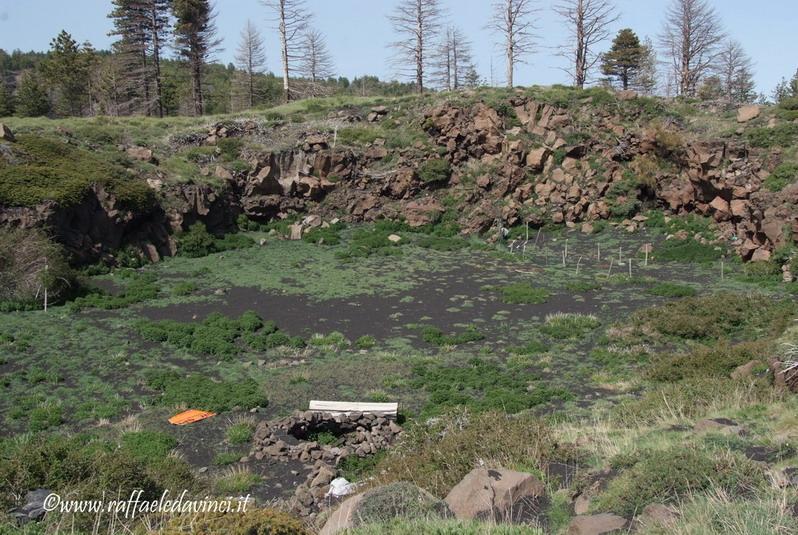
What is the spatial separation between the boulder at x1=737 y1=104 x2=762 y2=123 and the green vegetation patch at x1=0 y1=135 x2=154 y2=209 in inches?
1139

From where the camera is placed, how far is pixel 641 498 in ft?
20.1

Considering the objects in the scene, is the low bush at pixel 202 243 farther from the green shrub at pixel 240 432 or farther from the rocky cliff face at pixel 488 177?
the green shrub at pixel 240 432

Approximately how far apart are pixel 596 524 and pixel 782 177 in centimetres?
2675

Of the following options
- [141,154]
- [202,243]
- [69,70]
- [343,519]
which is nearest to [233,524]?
[343,519]

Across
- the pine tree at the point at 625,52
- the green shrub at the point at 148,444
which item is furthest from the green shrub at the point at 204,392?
the pine tree at the point at 625,52

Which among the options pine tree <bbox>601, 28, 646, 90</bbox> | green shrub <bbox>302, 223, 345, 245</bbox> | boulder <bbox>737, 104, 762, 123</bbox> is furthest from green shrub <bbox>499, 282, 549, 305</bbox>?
pine tree <bbox>601, 28, 646, 90</bbox>

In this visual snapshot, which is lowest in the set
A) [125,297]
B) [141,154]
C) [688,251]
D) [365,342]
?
[365,342]

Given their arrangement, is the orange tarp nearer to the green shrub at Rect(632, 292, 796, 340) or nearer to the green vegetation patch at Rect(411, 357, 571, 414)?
the green vegetation patch at Rect(411, 357, 571, 414)

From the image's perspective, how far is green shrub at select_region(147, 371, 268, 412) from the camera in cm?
1377

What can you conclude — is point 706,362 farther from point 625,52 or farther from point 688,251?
point 625,52

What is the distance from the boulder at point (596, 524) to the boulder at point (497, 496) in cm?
60

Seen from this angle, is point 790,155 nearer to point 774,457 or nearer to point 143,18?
point 774,457

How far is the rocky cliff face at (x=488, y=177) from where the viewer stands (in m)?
29.0

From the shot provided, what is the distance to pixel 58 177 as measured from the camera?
Answer: 1000 inches
